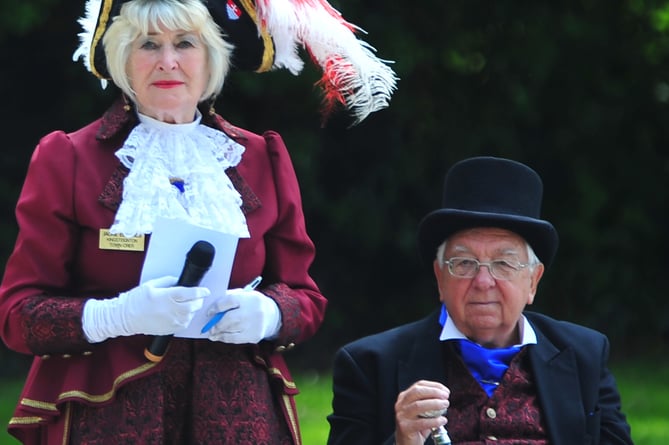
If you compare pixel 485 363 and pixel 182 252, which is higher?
pixel 182 252

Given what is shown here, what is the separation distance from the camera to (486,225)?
11.7ft

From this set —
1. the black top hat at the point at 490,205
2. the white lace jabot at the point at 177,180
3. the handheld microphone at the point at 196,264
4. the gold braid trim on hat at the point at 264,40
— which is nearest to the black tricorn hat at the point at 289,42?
the gold braid trim on hat at the point at 264,40

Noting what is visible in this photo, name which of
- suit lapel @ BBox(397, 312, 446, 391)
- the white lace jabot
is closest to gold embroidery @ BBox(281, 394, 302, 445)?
suit lapel @ BBox(397, 312, 446, 391)

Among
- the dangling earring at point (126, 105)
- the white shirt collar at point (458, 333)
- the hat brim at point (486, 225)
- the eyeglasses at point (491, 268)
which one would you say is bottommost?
the white shirt collar at point (458, 333)

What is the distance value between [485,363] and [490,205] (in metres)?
0.43

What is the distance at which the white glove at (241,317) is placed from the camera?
3152 millimetres

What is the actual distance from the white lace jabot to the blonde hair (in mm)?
133

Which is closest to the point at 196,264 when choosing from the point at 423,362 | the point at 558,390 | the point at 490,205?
the point at 423,362

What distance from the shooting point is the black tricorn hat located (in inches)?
132

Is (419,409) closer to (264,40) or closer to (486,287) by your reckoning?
(486,287)

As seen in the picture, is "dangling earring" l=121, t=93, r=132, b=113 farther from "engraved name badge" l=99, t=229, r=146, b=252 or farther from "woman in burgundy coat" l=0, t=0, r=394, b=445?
"engraved name badge" l=99, t=229, r=146, b=252

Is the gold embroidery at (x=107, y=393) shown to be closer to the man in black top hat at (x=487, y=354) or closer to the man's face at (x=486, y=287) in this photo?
the man in black top hat at (x=487, y=354)

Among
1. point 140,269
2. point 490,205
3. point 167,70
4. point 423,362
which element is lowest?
point 423,362

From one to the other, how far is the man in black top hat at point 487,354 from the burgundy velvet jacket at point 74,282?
31 cm
